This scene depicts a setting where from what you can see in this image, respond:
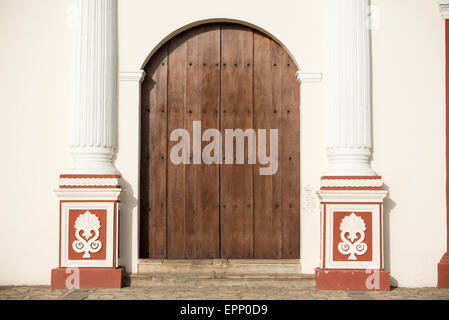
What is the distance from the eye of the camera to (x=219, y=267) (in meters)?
6.25

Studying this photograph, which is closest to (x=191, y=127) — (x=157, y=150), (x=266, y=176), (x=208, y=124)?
(x=208, y=124)

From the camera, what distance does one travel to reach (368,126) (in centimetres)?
618

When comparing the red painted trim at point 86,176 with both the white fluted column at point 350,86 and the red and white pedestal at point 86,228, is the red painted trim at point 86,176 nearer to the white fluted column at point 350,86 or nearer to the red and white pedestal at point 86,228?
the red and white pedestal at point 86,228

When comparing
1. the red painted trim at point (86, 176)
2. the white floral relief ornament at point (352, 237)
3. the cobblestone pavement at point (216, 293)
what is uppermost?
the red painted trim at point (86, 176)

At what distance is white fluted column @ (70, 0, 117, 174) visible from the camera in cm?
615

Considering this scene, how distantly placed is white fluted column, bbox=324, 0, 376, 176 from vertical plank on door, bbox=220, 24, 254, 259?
98cm

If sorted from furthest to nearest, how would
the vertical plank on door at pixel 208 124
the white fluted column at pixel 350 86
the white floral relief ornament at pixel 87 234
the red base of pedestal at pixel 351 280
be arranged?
1. the vertical plank on door at pixel 208 124
2. the white fluted column at pixel 350 86
3. the white floral relief ornament at pixel 87 234
4. the red base of pedestal at pixel 351 280

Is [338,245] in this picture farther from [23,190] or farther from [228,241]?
[23,190]

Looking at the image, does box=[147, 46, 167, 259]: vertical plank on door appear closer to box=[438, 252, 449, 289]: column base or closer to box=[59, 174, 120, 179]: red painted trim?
box=[59, 174, 120, 179]: red painted trim

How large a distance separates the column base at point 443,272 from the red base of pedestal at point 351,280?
0.75 m

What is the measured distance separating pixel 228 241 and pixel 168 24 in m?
2.65

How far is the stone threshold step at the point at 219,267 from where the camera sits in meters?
6.23

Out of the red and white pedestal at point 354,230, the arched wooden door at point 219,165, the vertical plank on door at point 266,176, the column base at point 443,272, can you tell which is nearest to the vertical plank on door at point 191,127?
the arched wooden door at point 219,165

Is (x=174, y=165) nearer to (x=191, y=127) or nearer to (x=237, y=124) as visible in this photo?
(x=191, y=127)
